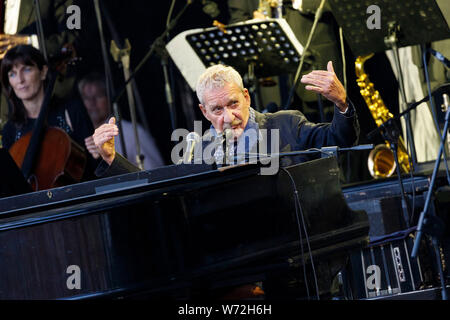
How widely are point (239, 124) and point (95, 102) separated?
3291mm

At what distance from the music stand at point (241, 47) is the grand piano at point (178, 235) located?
6.69 ft

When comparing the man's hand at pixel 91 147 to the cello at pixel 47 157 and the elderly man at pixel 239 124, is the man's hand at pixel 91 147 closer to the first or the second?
the cello at pixel 47 157

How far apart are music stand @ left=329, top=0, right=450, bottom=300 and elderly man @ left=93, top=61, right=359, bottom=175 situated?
3.22ft

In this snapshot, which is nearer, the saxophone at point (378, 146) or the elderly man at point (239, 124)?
the elderly man at point (239, 124)

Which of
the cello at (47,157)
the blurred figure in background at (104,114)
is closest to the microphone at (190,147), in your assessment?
the cello at (47,157)

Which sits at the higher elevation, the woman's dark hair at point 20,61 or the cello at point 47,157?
the woman's dark hair at point 20,61

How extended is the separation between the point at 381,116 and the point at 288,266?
9.96 feet

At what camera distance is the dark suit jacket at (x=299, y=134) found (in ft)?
11.9

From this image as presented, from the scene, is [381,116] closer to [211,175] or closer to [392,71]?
[392,71]

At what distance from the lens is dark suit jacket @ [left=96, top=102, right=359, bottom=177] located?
364 centimetres

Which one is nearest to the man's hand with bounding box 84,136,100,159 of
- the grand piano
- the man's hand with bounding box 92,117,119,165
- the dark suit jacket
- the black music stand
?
the black music stand

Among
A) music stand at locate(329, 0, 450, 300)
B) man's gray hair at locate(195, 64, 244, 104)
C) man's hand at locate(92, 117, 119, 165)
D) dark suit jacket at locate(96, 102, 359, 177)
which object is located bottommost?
dark suit jacket at locate(96, 102, 359, 177)

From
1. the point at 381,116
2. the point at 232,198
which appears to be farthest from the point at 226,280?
the point at 381,116

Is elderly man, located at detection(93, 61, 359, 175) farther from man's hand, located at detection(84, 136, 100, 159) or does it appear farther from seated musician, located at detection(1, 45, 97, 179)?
seated musician, located at detection(1, 45, 97, 179)
